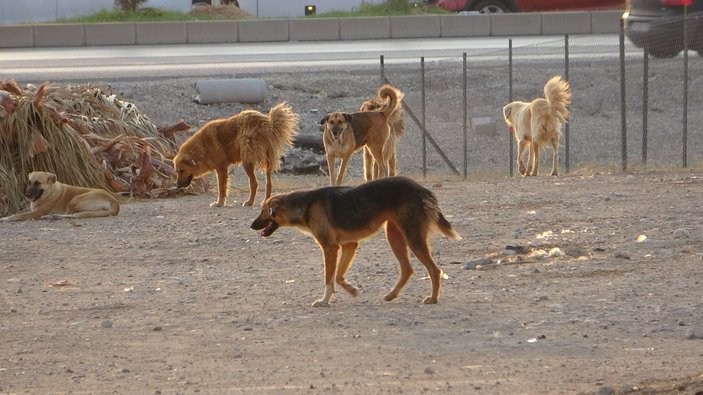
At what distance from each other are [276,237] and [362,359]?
18.2ft

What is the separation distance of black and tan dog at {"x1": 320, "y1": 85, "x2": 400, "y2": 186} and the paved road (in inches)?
347

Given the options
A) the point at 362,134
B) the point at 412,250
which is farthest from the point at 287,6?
the point at 412,250

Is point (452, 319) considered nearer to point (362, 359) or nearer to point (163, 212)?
point (362, 359)

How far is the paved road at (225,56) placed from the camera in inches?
1140

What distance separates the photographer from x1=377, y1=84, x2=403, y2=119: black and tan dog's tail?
Answer: 1780 centimetres

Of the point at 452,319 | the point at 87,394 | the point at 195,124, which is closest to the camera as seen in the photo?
the point at 87,394

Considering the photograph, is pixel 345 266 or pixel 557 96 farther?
pixel 557 96

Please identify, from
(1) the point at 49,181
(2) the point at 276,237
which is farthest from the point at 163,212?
(2) the point at 276,237

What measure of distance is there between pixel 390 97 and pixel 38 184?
4.54m

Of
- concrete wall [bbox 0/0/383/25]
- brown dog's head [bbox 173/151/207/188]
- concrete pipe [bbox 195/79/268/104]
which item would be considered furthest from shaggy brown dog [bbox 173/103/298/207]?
concrete wall [bbox 0/0/383/25]

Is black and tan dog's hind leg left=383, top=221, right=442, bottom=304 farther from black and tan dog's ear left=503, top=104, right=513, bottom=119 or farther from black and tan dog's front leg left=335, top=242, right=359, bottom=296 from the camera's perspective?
black and tan dog's ear left=503, top=104, right=513, bottom=119

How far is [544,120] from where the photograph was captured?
19875 millimetres

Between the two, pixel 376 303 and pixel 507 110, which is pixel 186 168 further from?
pixel 376 303

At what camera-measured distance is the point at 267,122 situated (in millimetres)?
16578
